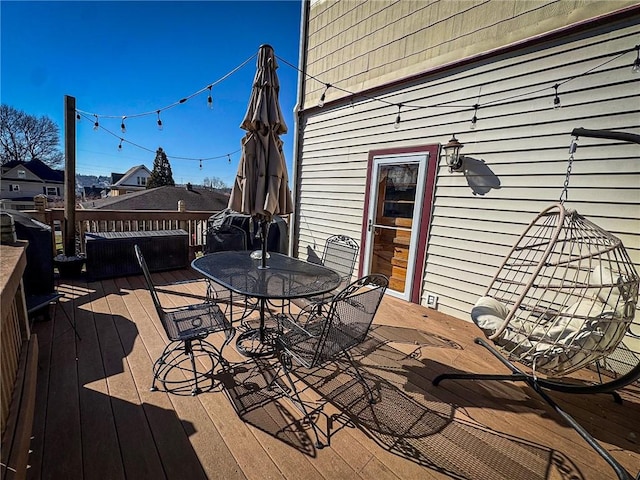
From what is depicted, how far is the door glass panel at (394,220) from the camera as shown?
3881 millimetres

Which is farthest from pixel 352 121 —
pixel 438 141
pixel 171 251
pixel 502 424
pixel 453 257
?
pixel 502 424

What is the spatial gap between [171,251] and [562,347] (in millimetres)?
5153

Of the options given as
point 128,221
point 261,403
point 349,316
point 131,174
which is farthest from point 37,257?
point 131,174

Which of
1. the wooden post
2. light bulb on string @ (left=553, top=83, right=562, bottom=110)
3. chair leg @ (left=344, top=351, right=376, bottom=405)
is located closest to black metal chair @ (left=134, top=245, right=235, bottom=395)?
chair leg @ (left=344, top=351, right=376, bottom=405)

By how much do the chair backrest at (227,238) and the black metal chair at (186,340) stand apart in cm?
266

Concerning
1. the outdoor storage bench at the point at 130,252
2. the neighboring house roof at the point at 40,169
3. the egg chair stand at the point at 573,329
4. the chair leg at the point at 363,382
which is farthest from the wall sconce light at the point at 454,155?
the neighboring house roof at the point at 40,169

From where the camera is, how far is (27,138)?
53.0 ft

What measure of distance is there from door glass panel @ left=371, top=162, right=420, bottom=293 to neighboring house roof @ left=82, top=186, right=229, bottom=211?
14.5 metres

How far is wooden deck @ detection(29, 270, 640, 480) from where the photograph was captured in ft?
4.68

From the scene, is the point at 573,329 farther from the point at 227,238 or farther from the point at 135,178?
the point at 135,178

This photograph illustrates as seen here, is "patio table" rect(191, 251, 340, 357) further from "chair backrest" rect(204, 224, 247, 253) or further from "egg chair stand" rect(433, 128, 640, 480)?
"chair backrest" rect(204, 224, 247, 253)

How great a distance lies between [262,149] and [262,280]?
112cm

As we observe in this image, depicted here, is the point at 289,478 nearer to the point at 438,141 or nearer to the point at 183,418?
the point at 183,418

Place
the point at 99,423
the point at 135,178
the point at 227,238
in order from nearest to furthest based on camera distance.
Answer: the point at 99,423 < the point at 227,238 < the point at 135,178
